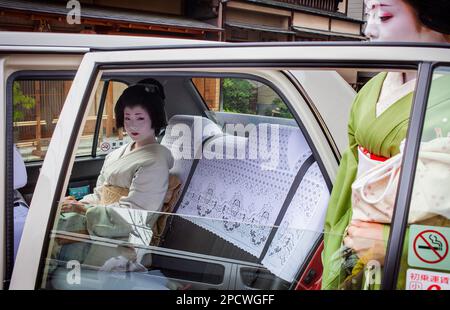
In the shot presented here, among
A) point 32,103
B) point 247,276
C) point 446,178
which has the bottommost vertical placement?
point 247,276

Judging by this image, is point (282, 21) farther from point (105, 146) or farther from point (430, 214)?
point (430, 214)

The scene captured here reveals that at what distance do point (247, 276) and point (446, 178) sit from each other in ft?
2.22

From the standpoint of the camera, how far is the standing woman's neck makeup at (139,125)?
222cm

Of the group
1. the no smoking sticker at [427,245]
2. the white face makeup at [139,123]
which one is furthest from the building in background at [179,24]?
the no smoking sticker at [427,245]

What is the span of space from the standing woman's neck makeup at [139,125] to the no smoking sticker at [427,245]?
1514mm

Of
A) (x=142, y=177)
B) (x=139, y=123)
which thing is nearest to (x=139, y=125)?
(x=139, y=123)

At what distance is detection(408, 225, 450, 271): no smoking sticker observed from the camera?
3.21ft

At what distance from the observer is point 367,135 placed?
1.24m

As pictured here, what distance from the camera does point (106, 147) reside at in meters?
2.80

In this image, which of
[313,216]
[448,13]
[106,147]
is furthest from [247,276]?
[106,147]

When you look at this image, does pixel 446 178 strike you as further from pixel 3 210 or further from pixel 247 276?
pixel 3 210

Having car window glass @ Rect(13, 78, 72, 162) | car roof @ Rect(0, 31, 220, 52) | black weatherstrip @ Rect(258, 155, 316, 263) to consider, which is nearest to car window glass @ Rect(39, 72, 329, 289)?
black weatherstrip @ Rect(258, 155, 316, 263)

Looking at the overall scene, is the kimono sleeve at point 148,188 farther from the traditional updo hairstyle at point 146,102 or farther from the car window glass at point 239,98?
the car window glass at point 239,98

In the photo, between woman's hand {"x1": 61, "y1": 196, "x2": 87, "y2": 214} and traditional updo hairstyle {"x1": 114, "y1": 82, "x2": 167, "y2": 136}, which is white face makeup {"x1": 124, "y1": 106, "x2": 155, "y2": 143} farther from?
woman's hand {"x1": 61, "y1": 196, "x2": 87, "y2": 214}
